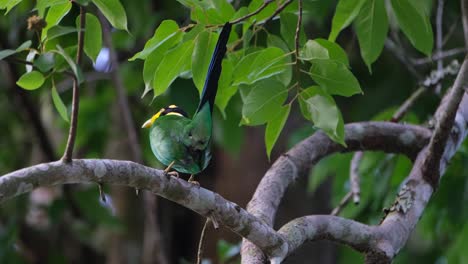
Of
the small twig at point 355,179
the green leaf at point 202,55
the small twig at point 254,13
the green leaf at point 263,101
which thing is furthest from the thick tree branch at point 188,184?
the small twig at point 254,13

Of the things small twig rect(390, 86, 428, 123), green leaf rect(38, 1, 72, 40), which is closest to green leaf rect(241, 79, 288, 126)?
green leaf rect(38, 1, 72, 40)

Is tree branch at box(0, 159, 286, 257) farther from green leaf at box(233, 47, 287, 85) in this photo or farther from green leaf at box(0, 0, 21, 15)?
green leaf at box(0, 0, 21, 15)

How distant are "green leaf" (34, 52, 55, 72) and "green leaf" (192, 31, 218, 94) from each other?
456 mm

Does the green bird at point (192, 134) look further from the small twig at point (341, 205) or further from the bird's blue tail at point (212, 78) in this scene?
the small twig at point (341, 205)

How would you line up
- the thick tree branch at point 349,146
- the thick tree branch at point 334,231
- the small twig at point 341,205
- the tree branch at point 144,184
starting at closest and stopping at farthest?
the tree branch at point 144,184 → the thick tree branch at point 334,231 → the thick tree branch at point 349,146 → the small twig at point 341,205

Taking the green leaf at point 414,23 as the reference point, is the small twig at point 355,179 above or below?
below

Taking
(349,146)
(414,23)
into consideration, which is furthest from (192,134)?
(349,146)

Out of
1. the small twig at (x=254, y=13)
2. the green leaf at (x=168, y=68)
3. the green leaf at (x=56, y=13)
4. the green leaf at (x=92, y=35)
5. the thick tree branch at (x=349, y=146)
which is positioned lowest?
the thick tree branch at (x=349, y=146)

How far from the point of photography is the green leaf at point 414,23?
7.72 ft

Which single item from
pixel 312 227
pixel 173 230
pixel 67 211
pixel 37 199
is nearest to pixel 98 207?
pixel 67 211

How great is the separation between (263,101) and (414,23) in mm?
519

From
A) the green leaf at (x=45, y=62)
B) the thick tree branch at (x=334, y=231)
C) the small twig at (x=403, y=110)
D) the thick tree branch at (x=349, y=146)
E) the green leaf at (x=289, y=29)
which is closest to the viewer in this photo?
the green leaf at (x=45, y=62)

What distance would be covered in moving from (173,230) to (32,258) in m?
0.95

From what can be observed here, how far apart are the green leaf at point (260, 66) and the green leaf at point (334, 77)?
10 cm
